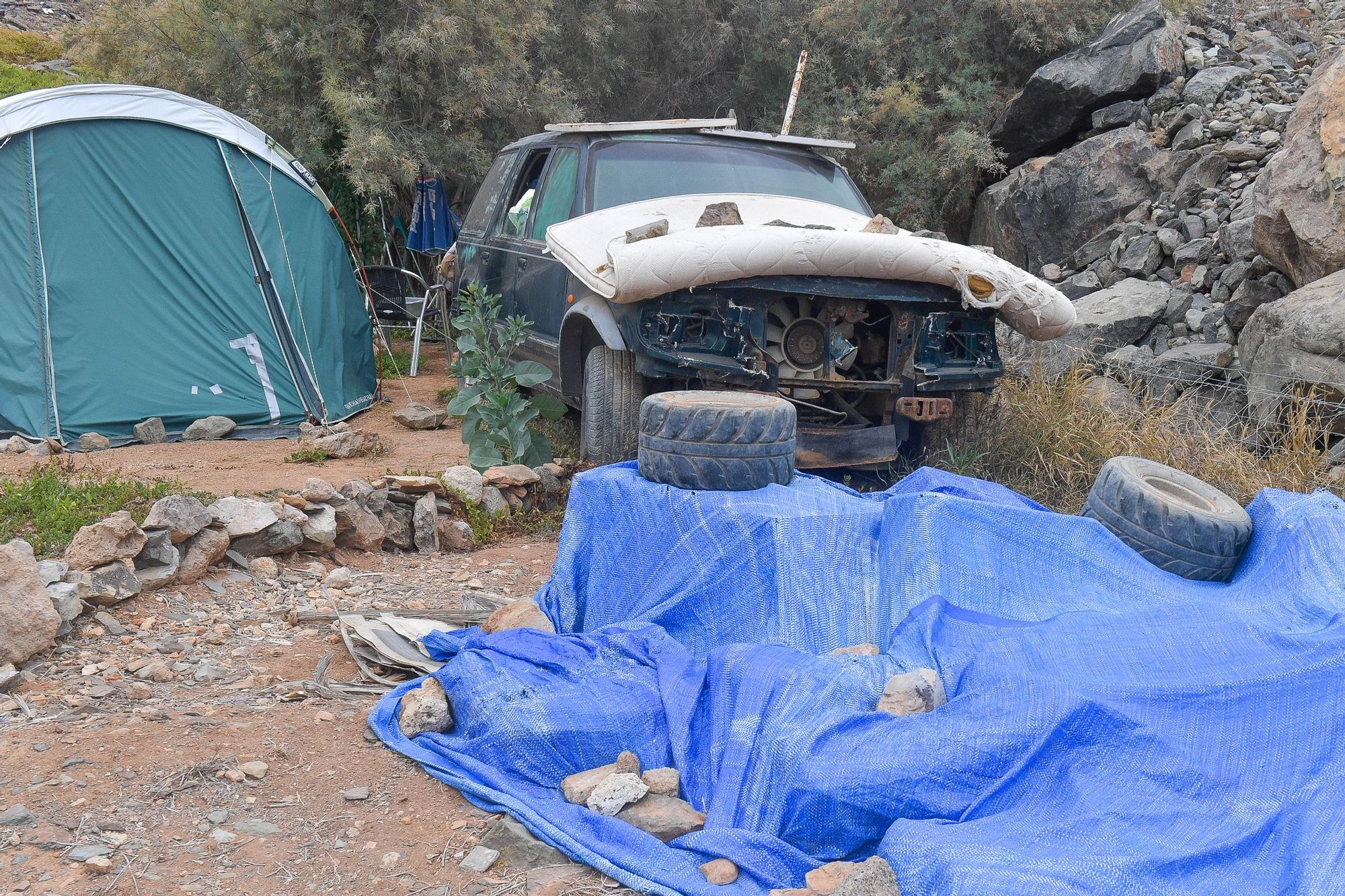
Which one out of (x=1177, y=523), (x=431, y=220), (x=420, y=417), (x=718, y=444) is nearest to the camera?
(x=1177, y=523)

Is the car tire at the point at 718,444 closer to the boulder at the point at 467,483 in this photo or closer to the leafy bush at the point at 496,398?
the boulder at the point at 467,483

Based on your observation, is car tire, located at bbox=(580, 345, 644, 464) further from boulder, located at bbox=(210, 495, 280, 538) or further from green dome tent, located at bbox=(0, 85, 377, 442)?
green dome tent, located at bbox=(0, 85, 377, 442)

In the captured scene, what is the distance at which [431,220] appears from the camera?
435 inches

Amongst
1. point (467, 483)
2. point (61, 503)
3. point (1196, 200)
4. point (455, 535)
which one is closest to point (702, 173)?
point (467, 483)

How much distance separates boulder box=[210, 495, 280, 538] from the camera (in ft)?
15.0

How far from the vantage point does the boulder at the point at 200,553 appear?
14.3 ft

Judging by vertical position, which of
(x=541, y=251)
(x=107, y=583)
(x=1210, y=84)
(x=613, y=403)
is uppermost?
(x=1210, y=84)

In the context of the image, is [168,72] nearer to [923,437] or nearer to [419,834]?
[923,437]

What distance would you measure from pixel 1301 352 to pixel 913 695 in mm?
4710

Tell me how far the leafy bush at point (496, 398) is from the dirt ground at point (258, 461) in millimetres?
481

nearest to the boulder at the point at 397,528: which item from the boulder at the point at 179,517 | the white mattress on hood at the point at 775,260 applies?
the boulder at the point at 179,517

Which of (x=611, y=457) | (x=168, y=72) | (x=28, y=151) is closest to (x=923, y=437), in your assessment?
(x=611, y=457)

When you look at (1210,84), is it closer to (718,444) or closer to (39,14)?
(718,444)

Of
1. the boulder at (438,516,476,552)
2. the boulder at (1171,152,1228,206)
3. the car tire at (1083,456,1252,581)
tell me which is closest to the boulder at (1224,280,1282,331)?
the boulder at (1171,152,1228,206)
